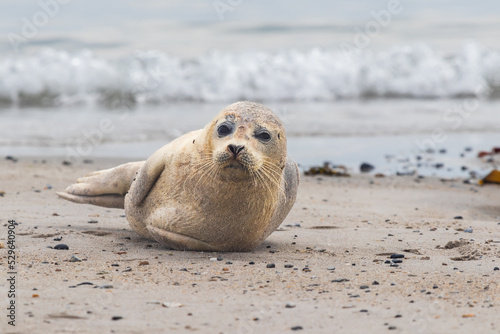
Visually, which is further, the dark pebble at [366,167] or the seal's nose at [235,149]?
the dark pebble at [366,167]

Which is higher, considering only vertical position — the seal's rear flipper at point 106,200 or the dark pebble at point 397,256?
the seal's rear flipper at point 106,200

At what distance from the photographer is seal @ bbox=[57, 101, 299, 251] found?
4.89 metres

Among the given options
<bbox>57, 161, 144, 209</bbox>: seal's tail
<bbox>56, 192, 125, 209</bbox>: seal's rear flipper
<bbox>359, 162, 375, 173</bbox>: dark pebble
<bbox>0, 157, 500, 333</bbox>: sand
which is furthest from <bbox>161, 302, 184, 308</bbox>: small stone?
<bbox>359, 162, 375, 173</bbox>: dark pebble

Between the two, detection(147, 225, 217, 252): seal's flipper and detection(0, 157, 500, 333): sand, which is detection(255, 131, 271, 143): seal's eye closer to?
detection(0, 157, 500, 333): sand

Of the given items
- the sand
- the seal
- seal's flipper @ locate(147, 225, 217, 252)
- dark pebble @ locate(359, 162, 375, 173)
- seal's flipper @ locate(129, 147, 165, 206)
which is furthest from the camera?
dark pebble @ locate(359, 162, 375, 173)

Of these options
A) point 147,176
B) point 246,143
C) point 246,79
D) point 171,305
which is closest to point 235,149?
point 246,143

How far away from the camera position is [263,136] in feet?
16.2

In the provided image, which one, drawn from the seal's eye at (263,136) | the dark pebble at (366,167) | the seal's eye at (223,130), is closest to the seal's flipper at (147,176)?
the seal's eye at (223,130)

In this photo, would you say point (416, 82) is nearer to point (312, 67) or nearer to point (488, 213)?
point (312, 67)

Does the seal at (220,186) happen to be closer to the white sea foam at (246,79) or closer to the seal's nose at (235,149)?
the seal's nose at (235,149)

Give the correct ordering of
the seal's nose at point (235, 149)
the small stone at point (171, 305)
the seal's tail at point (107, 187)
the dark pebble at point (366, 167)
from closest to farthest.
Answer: the small stone at point (171, 305) < the seal's nose at point (235, 149) < the seal's tail at point (107, 187) < the dark pebble at point (366, 167)

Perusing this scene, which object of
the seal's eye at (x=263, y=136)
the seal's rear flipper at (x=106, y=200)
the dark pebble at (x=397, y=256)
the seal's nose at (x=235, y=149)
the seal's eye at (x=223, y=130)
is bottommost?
the dark pebble at (x=397, y=256)

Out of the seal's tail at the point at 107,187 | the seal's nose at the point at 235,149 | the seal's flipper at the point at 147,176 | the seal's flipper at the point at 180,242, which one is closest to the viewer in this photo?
the seal's nose at the point at 235,149

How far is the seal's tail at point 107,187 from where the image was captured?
6.23 meters
